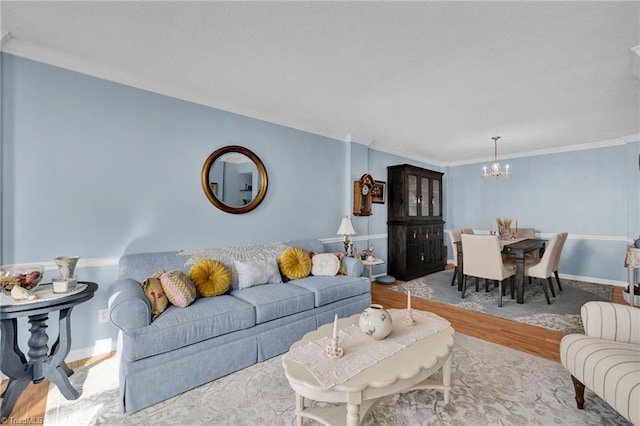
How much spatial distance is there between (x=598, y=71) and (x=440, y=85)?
122 centimetres

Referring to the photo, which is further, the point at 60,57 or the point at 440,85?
the point at 440,85

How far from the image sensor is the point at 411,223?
4.96 meters

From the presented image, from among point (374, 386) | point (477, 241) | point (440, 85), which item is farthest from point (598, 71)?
point (374, 386)

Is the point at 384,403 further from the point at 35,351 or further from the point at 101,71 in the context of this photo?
the point at 101,71

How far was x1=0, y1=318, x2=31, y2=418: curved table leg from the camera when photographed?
1.68m

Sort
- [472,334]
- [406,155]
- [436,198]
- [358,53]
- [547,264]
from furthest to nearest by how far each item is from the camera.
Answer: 1. [436,198]
2. [406,155]
3. [547,264]
4. [472,334]
5. [358,53]

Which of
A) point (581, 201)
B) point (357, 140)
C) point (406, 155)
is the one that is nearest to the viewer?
point (357, 140)

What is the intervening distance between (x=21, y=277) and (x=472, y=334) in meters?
3.58

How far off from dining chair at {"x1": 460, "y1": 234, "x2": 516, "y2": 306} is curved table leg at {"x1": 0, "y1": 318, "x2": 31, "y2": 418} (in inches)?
170

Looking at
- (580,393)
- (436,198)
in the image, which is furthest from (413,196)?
(580,393)

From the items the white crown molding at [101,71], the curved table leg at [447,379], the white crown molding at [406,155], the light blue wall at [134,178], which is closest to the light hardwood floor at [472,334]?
the light blue wall at [134,178]

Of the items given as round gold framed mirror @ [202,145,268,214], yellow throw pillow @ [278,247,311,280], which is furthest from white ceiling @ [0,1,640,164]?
yellow throw pillow @ [278,247,311,280]

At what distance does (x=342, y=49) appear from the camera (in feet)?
6.70

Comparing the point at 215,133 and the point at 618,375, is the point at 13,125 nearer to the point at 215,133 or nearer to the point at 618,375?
the point at 215,133
